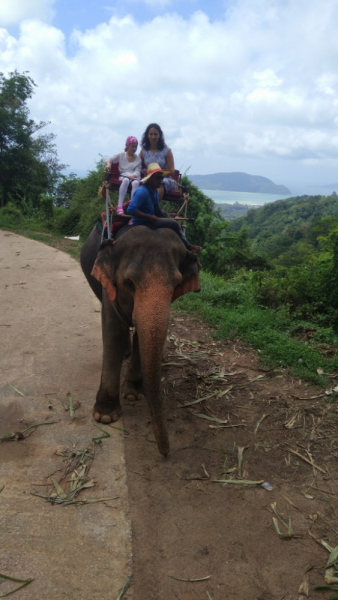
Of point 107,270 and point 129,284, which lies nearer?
point 129,284

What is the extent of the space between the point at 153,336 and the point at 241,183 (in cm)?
11200

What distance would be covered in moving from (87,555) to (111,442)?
1224mm

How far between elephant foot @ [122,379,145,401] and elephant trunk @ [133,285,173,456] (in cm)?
130

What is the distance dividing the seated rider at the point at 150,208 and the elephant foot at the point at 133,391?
158 cm

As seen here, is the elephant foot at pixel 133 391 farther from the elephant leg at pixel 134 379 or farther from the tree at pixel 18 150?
the tree at pixel 18 150

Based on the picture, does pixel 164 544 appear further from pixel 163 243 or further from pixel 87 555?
pixel 163 243

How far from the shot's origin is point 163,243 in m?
3.56

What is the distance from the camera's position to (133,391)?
466 cm

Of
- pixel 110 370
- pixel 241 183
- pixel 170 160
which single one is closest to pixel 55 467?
pixel 110 370

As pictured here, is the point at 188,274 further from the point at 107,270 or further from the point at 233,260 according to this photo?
the point at 233,260

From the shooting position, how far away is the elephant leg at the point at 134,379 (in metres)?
4.62

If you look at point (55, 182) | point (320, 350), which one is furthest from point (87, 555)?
point (55, 182)

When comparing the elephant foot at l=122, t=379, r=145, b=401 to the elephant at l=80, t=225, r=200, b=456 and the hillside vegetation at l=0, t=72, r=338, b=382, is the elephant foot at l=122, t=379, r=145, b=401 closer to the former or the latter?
the elephant at l=80, t=225, r=200, b=456

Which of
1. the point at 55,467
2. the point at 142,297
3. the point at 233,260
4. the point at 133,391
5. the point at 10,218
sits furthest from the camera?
the point at 10,218
